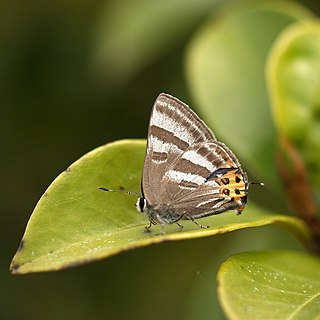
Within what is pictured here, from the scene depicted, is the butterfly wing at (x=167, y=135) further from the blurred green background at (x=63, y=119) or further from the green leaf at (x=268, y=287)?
the blurred green background at (x=63, y=119)

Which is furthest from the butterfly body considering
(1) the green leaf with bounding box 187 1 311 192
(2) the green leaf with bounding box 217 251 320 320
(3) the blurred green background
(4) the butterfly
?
(3) the blurred green background

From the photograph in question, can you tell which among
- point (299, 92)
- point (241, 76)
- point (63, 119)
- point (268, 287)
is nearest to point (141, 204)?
point (268, 287)

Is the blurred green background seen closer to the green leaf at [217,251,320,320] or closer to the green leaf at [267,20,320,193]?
the green leaf at [267,20,320,193]

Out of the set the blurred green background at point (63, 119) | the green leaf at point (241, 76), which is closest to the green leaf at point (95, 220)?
the green leaf at point (241, 76)

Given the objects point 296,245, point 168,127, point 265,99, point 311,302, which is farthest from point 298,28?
point 311,302

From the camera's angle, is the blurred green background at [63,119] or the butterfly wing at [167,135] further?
the blurred green background at [63,119]

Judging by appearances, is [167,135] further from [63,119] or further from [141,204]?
[63,119]
